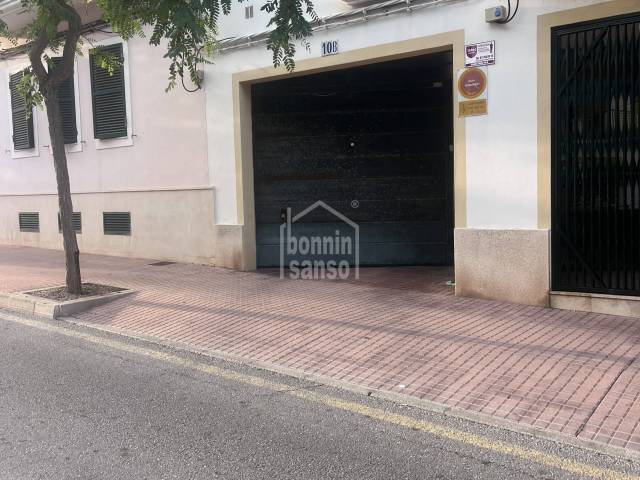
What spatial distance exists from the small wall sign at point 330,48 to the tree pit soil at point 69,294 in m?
4.67

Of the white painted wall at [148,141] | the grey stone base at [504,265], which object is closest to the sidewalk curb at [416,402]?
the grey stone base at [504,265]

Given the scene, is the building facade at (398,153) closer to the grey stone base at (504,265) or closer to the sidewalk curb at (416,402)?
the grey stone base at (504,265)

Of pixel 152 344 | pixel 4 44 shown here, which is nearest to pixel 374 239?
pixel 152 344

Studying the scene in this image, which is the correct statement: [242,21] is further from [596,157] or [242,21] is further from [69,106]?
[596,157]

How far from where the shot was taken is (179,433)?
4148 mm

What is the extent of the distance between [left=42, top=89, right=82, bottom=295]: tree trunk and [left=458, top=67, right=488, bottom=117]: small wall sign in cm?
551

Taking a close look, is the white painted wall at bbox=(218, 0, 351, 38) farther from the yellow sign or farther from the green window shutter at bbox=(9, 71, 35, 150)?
the green window shutter at bbox=(9, 71, 35, 150)

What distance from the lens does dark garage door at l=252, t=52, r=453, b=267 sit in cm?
1070

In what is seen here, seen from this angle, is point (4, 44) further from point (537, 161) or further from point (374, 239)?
point (537, 161)

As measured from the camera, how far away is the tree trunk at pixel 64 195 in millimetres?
8500

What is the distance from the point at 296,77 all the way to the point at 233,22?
1.40m

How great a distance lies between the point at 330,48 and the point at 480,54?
7.82 feet

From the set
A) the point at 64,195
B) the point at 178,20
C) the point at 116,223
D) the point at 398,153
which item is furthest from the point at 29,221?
the point at 178,20

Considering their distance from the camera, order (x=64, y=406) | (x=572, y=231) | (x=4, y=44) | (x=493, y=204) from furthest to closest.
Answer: (x=4, y=44) → (x=493, y=204) → (x=572, y=231) → (x=64, y=406)
